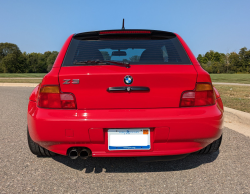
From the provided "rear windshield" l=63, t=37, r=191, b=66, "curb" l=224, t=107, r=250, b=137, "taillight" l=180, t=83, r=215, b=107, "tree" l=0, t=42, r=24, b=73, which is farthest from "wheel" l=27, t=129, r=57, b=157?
"tree" l=0, t=42, r=24, b=73

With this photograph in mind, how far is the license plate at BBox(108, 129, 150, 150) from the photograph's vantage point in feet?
7.23

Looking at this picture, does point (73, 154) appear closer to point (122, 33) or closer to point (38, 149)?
point (38, 149)

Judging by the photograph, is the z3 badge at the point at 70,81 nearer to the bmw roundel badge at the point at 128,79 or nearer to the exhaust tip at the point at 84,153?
the bmw roundel badge at the point at 128,79

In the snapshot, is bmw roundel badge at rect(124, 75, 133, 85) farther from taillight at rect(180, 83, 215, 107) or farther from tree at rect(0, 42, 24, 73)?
tree at rect(0, 42, 24, 73)

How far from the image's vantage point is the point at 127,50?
267cm

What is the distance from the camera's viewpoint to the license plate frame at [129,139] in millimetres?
2205

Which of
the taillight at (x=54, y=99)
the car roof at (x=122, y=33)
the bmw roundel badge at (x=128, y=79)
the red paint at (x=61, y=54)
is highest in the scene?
the car roof at (x=122, y=33)

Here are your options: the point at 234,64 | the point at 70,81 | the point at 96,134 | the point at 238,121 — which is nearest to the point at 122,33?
the point at 70,81

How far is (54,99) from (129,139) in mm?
808

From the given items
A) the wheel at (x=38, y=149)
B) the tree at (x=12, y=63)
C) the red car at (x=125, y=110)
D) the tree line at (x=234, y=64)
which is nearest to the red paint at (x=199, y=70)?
the red car at (x=125, y=110)

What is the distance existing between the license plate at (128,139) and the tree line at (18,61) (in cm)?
8637

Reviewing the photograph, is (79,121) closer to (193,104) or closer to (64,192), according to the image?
(64,192)

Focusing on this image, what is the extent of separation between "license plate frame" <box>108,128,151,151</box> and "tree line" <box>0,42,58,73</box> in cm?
8637

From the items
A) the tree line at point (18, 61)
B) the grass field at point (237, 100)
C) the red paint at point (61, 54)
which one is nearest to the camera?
the red paint at point (61, 54)
